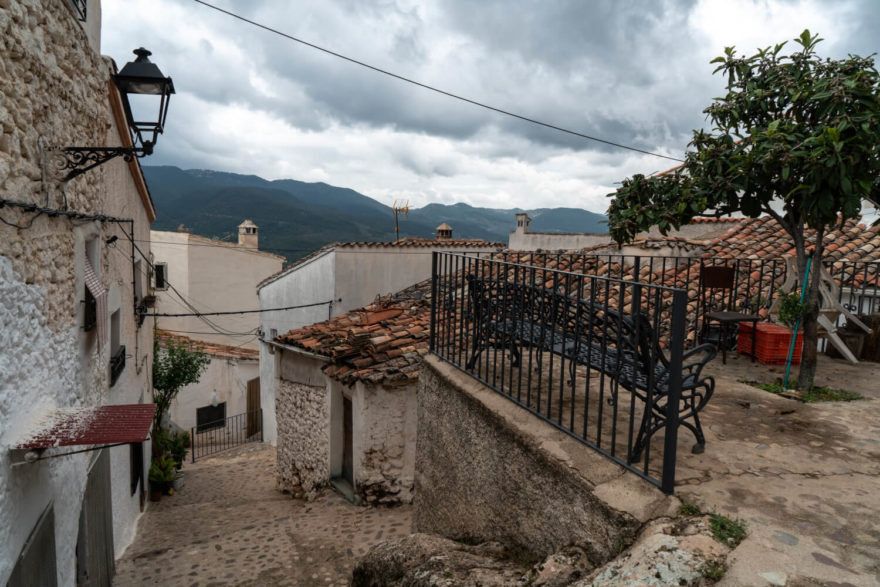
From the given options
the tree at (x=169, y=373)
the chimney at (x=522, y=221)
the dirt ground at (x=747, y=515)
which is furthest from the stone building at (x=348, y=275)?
the chimney at (x=522, y=221)

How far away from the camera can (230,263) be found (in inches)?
947

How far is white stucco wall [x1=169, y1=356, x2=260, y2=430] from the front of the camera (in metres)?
19.0

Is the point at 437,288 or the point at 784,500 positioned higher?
the point at 437,288

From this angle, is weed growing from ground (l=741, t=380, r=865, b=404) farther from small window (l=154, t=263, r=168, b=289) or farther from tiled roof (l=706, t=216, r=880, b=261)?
small window (l=154, t=263, r=168, b=289)

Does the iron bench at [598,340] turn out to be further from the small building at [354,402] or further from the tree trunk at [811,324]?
the small building at [354,402]

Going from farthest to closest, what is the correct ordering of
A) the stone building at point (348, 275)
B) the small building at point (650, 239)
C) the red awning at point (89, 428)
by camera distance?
the stone building at point (348, 275) → the small building at point (650, 239) → the red awning at point (89, 428)

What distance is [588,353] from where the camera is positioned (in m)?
2.93

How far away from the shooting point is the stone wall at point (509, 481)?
99.2 inches

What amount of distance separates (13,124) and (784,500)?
14.8ft

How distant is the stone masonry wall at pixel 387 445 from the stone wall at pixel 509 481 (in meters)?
3.06

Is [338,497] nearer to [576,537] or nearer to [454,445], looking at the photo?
[454,445]

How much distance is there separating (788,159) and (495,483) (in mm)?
2988

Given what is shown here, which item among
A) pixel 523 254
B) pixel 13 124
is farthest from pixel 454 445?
pixel 523 254

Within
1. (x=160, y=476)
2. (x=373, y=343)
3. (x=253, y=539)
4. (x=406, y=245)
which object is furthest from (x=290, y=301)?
(x=253, y=539)
